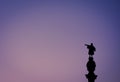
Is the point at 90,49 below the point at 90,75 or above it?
above

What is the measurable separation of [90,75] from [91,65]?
0.69 metres

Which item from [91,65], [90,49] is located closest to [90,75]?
[91,65]

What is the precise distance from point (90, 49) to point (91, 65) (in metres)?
1.36

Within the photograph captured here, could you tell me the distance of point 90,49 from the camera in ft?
54.8

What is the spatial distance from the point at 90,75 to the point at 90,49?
177cm

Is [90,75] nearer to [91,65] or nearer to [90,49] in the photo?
[91,65]

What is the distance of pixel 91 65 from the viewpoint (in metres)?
15.7

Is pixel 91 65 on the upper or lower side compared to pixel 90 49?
lower

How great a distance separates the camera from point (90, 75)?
16.0 m
